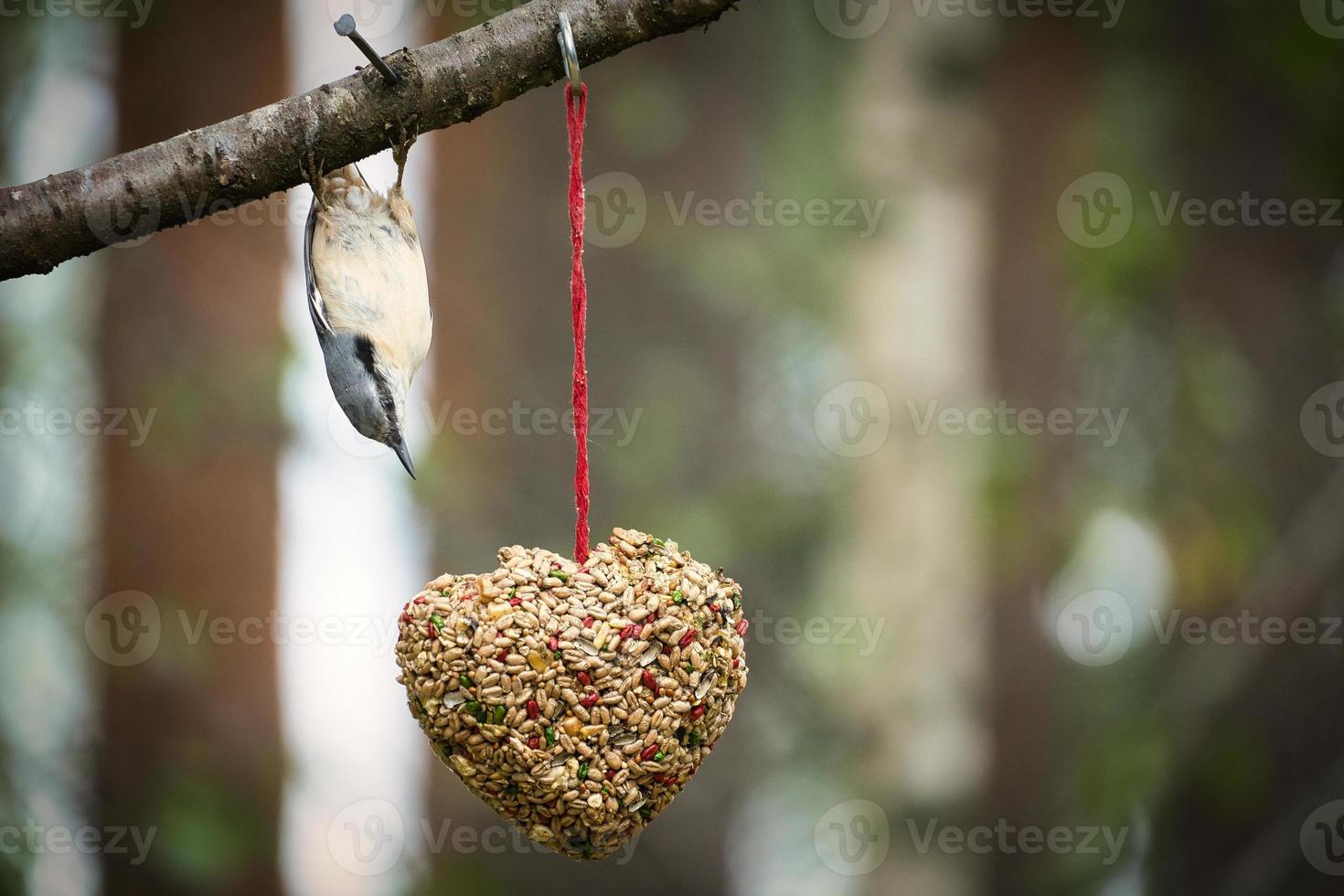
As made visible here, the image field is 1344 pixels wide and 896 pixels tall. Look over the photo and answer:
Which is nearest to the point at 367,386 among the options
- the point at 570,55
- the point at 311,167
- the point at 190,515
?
the point at 311,167

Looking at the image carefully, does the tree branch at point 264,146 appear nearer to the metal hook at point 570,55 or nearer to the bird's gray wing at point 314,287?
the metal hook at point 570,55

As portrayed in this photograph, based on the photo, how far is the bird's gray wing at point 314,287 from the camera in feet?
5.60

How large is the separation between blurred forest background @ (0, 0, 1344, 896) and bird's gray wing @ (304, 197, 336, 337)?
98cm

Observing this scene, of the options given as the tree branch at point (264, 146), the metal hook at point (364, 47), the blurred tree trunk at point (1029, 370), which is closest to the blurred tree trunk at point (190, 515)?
the tree branch at point (264, 146)

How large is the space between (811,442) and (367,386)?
1632 mm

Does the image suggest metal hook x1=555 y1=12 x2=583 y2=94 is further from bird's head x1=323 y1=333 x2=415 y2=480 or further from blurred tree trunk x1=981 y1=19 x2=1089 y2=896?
blurred tree trunk x1=981 y1=19 x2=1089 y2=896

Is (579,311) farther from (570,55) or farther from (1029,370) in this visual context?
(1029,370)

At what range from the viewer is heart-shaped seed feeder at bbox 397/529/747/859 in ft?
3.73

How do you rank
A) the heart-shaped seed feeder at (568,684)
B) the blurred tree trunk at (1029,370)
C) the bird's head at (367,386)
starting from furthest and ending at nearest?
the blurred tree trunk at (1029,370) < the bird's head at (367,386) < the heart-shaped seed feeder at (568,684)

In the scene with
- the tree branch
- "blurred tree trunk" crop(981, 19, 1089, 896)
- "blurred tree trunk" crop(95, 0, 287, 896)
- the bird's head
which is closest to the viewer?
the tree branch

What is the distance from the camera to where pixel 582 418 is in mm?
1205

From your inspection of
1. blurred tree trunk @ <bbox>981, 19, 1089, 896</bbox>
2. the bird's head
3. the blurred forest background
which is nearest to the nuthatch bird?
the bird's head

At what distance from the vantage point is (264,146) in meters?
1.34

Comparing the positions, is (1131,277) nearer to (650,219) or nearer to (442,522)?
(650,219)
